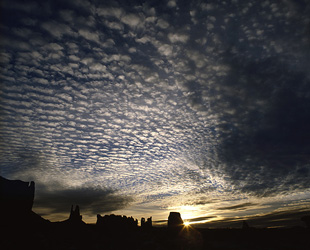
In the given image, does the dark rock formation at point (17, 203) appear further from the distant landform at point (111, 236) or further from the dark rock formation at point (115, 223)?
the dark rock formation at point (115, 223)

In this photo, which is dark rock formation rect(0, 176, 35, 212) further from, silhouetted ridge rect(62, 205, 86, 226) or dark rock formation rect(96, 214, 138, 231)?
dark rock formation rect(96, 214, 138, 231)

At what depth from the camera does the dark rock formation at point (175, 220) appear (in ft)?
520

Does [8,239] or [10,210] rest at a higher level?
[10,210]

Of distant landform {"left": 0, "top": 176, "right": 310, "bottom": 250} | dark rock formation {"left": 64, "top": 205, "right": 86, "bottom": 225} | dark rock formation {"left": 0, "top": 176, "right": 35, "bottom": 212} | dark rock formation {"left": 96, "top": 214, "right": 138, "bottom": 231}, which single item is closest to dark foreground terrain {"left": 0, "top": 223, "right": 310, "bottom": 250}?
distant landform {"left": 0, "top": 176, "right": 310, "bottom": 250}

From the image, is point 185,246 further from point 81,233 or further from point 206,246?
point 81,233

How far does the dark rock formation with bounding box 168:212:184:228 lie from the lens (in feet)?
520

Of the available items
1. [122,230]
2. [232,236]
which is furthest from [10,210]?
[232,236]

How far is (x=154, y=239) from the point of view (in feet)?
355

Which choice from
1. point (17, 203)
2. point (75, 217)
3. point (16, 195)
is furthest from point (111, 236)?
point (16, 195)

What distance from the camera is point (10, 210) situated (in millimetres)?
119250

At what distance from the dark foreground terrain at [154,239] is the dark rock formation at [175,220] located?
25.7 m

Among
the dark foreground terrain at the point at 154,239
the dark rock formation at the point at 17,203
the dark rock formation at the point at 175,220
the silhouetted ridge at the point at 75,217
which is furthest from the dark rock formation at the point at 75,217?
the dark rock formation at the point at 175,220

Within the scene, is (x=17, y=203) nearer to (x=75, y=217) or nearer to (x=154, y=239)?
(x=75, y=217)

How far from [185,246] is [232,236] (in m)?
37.5
